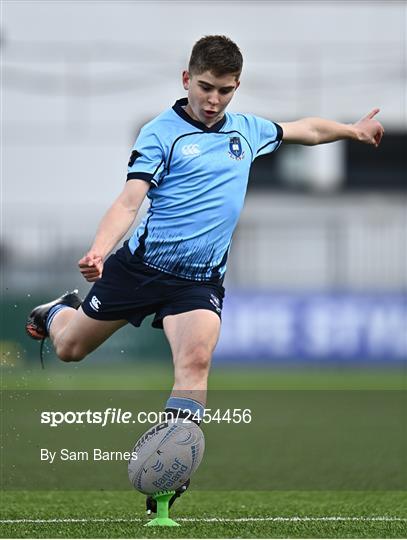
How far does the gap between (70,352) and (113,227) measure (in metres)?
1.30

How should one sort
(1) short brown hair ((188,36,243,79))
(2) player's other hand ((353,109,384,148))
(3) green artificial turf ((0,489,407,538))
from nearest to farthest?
(3) green artificial turf ((0,489,407,538)), (1) short brown hair ((188,36,243,79)), (2) player's other hand ((353,109,384,148))

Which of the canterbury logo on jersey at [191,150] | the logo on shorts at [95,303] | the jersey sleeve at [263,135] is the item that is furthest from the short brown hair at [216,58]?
the logo on shorts at [95,303]

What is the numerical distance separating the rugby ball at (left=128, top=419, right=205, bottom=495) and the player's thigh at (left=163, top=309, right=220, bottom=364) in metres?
0.33

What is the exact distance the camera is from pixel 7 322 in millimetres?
19734

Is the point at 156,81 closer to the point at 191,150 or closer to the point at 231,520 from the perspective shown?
the point at 191,150

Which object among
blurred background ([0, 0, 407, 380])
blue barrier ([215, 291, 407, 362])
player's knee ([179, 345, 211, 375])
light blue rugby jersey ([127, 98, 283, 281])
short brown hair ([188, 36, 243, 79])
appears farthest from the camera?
blurred background ([0, 0, 407, 380])

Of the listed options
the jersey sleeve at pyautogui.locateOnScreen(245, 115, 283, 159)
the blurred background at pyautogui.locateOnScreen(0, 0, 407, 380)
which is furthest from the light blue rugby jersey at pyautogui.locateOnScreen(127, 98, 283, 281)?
the blurred background at pyautogui.locateOnScreen(0, 0, 407, 380)

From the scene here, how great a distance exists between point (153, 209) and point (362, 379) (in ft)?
40.5

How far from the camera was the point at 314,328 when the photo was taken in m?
20.0

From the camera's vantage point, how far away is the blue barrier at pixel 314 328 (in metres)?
20.0

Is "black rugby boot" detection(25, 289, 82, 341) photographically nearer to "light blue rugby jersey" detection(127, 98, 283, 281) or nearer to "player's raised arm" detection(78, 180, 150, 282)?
"light blue rugby jersey" detection(127, 98, 283, 281)

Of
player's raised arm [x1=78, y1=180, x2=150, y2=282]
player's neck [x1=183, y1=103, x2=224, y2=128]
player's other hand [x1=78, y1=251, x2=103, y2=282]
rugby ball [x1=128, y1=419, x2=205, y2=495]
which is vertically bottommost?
rugby ball [x1=128, y1=419, x2=205, y2=495]

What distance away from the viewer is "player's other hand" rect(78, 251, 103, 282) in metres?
5.72

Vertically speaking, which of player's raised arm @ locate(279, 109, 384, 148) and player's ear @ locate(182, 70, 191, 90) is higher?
player's ear @ locate(182, 70, 191, 90)
